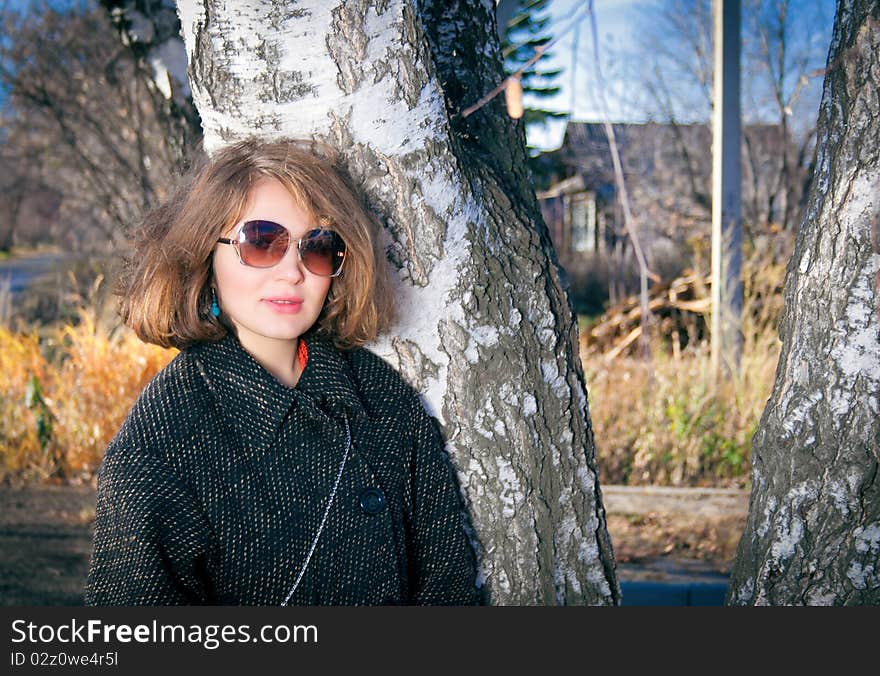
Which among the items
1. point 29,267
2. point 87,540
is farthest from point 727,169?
point 29,267

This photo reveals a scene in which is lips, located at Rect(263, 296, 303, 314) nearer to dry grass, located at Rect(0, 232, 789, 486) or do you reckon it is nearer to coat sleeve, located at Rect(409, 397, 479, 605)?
coat sleeve, located at Rect(409, 397, 479, 605)

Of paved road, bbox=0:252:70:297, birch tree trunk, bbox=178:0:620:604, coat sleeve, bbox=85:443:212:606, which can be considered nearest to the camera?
coat sleeve, bbox=85:443:212:606

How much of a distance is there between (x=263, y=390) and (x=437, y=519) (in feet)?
1.50

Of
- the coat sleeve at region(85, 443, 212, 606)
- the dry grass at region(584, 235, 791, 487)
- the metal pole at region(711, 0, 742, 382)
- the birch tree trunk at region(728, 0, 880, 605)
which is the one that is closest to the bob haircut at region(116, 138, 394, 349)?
the coat sleeve at region(85, 443, 212, 606)

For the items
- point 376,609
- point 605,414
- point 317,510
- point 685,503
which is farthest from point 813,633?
point 605,414

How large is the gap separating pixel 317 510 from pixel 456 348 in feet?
1.42

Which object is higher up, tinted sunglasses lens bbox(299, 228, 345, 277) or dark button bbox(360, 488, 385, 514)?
tinted sunglasses lens bbox(299, 228, 345, 277)

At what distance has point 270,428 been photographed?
1.63m

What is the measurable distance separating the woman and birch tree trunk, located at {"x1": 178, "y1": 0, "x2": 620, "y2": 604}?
62 mm

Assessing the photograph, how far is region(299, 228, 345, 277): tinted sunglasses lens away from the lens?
1.67 meters

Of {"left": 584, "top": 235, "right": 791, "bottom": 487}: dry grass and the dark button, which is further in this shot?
{"left": 584, "top": 235, "right": 791, "bottom": 487}: dry grass

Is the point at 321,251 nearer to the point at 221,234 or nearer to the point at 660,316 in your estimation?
the point at 221,234

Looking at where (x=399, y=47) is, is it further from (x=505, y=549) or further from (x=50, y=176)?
(x=50, y=176)

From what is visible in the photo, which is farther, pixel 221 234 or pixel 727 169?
pixel 727 169
